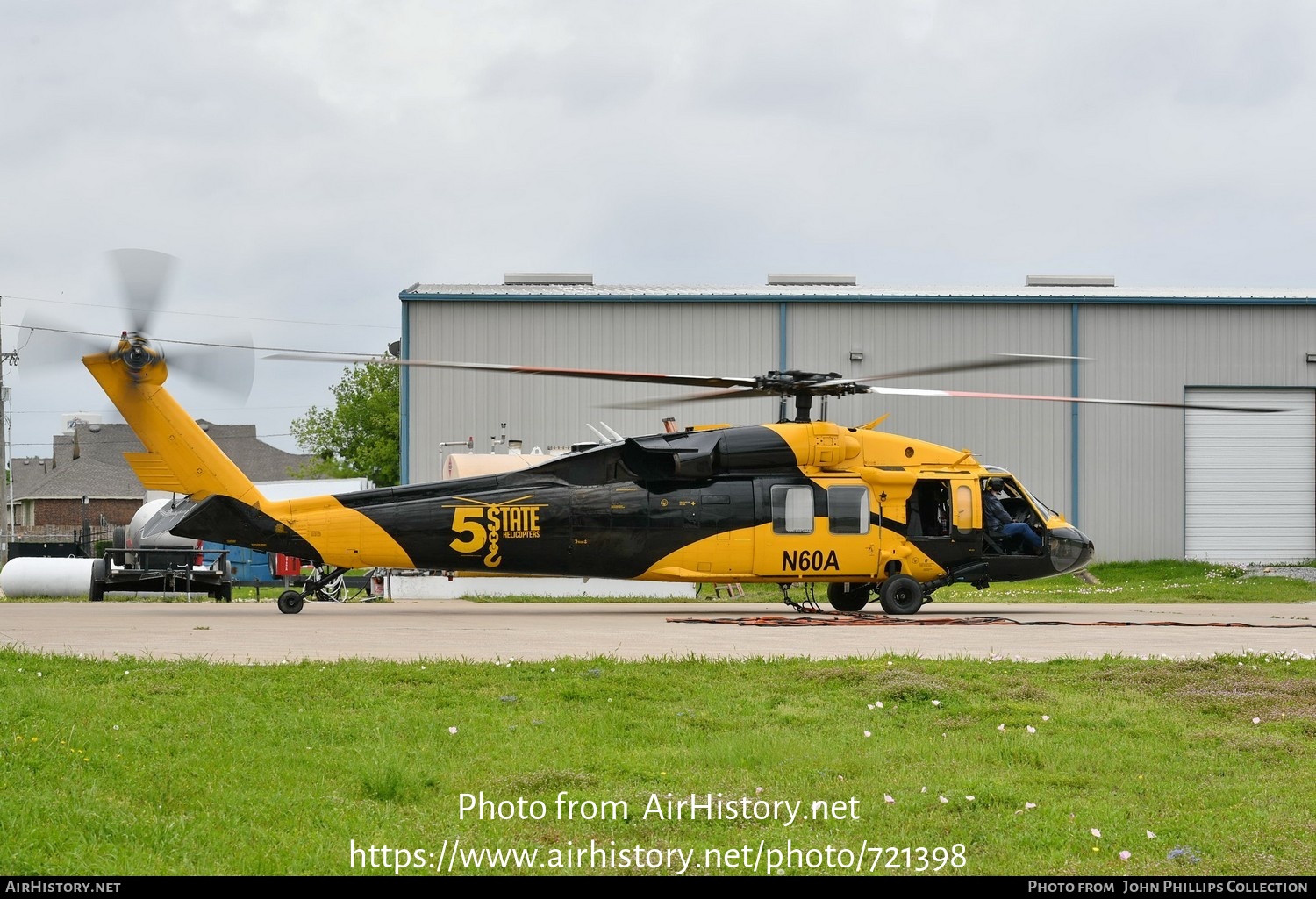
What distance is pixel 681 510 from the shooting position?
21.5 meters

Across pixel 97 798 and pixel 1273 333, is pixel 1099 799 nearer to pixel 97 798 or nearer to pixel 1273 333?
pixel 97 798

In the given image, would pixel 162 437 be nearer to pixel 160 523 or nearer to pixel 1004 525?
pixel 160 523

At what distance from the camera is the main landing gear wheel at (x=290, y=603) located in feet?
70.2

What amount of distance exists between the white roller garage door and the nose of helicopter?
18.2 metres

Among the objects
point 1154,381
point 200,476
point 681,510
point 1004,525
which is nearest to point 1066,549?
point 1004,525

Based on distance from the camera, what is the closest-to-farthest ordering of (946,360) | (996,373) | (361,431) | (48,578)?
(48,578)
(996,373)
(946,360)
(361,431)

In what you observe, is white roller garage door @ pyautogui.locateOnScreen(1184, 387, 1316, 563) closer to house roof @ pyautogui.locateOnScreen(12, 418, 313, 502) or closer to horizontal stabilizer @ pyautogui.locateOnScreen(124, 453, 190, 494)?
horizontal stabilizer @ pyautogui.locateOnScreen(124, 453, 190, 494)

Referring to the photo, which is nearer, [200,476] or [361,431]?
[200,476]

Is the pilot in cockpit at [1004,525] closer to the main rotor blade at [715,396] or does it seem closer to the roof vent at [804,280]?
the main rotor blade at [715,396]

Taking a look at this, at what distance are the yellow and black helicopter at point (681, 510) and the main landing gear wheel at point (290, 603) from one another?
0.02 meters

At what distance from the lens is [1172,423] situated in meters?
39.1

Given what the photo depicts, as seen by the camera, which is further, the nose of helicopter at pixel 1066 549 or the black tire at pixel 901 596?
the nose of helicopter at pixel 1066 549

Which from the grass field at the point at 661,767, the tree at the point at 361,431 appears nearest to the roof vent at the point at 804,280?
the grass field at the point at 661,767

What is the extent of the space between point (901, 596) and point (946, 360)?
18.5m
